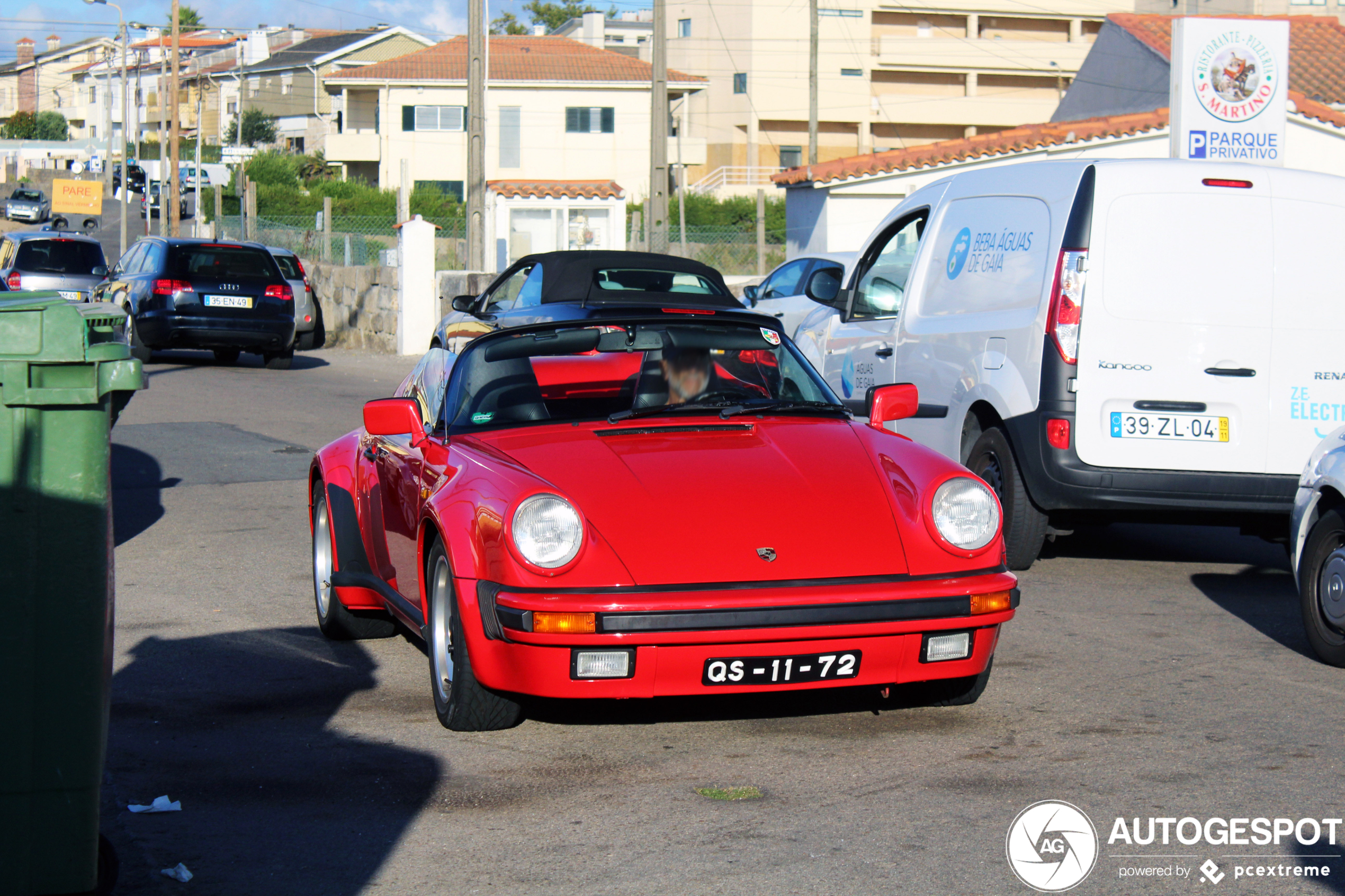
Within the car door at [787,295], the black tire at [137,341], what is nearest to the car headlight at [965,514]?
the car door at [787,295]

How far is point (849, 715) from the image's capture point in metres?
5.33

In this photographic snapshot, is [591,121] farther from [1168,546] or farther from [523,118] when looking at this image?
[1168,546]

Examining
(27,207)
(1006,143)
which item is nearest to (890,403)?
(1006,143)

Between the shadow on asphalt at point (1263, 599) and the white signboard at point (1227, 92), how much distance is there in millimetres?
8218

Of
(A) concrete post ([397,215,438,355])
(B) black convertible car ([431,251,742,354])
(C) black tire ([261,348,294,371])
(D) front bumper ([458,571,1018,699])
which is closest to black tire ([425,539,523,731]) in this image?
(D) front bumper ([458,571,1018,699])

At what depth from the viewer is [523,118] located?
62.6 meters

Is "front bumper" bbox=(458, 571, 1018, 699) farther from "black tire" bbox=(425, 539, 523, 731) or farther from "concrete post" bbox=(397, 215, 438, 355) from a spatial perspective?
"concrete post" bbox=(397, 215, 438, 355)

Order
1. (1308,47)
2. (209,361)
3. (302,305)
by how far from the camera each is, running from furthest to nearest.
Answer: (1308,47) < (302,305) < (209,361)

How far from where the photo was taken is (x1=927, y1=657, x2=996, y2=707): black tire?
531cm

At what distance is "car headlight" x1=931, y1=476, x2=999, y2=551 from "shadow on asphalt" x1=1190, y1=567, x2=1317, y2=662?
6.83ft

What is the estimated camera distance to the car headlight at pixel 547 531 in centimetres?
465

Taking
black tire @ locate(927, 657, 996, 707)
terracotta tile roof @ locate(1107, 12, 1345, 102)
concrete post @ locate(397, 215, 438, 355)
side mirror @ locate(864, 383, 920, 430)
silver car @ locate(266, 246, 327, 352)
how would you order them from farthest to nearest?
terracotta tile roof @ locate(1107, 12, 1345, 102) → concrete post @ locate(397, 215, 438, 355) → silver car @ locate(266, 246, 327, 352) → side mirror @ locate(864, 383, 920, 430) → black tire @ locate(927, 657, 996, 707)

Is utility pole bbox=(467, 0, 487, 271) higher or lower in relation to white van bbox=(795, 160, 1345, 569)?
higher

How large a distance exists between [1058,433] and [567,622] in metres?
3.74
